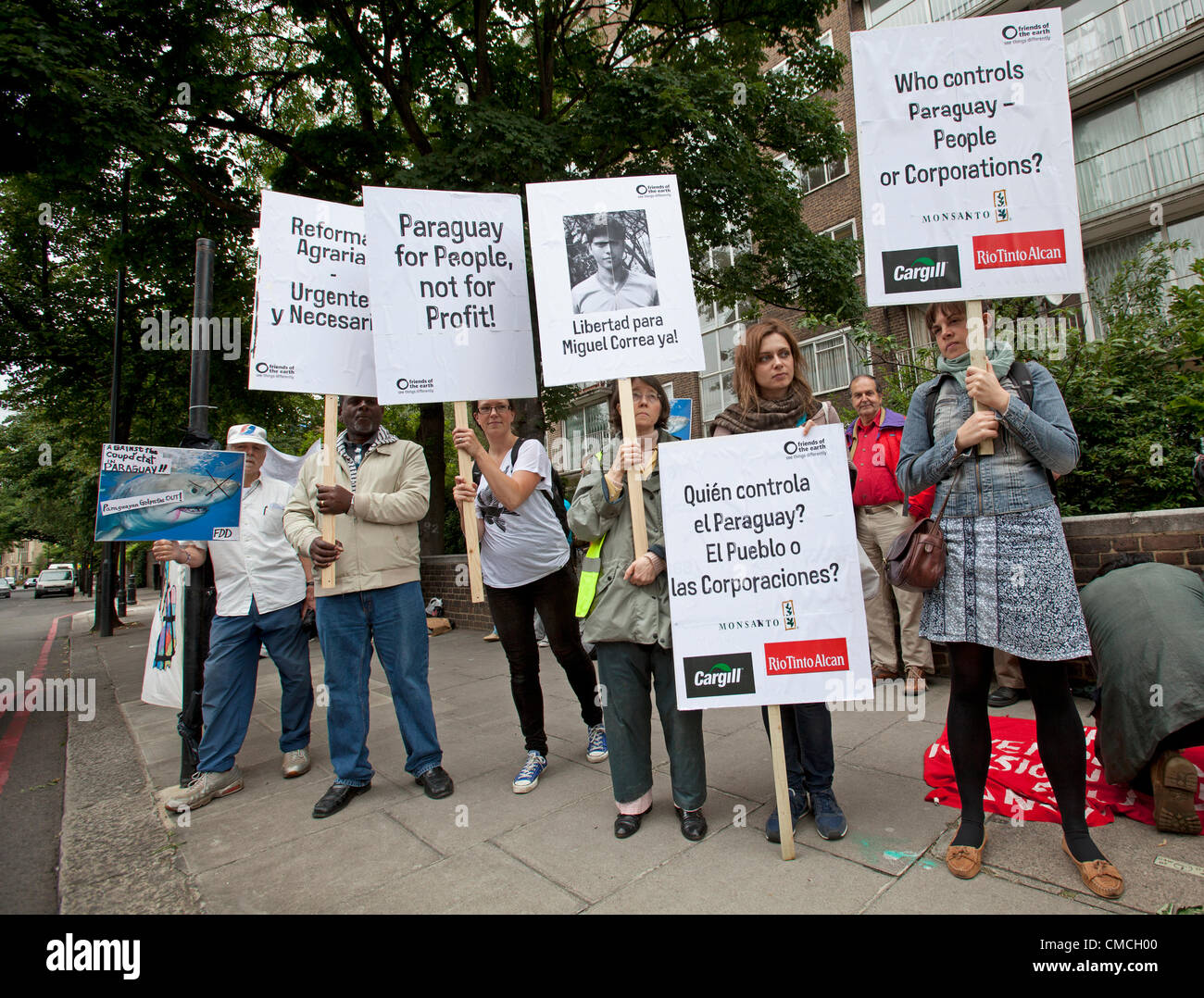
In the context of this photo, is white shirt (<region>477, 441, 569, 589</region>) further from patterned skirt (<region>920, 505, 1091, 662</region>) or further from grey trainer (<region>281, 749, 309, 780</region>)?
patterned skirt (<region>920, 505, 1091, 662</region>)

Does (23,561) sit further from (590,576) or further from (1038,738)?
(1038,738)

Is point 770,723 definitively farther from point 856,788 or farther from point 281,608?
point 281,608

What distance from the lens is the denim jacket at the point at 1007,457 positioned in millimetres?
2344

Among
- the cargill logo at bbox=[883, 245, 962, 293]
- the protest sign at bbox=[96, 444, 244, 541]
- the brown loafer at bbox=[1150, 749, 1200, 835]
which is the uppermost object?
the cargill logo at bbox=[883, 245, 962, 293]

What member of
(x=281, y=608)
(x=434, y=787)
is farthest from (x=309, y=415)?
(x=434, y=787)

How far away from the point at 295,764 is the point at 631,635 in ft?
8.49

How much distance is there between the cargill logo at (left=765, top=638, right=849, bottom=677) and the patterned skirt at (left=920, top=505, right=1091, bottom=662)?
32 cm

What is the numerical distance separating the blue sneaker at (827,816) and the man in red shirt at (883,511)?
2.19 meters

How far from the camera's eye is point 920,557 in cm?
245

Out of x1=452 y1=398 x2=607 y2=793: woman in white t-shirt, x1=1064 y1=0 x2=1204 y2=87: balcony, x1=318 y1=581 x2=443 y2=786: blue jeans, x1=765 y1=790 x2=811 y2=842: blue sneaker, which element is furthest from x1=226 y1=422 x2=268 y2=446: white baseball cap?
x1=1064 y1=0 x2=1204 y2=87: balcony

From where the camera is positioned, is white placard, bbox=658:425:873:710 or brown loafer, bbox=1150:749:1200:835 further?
white placard, bbox=658:425:873:710

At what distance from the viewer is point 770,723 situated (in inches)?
105

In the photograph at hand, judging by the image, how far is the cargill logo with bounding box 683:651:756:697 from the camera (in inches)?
106
